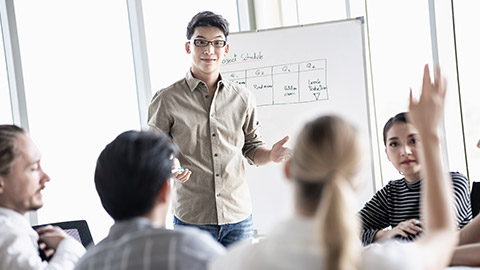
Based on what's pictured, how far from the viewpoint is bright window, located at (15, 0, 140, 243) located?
449 centimetres

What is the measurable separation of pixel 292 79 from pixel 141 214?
274 centimetres

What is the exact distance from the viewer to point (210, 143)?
2879 mm

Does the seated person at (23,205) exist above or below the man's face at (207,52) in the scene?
below

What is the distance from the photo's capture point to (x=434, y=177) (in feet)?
4.09

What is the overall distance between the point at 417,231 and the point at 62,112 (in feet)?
10.3

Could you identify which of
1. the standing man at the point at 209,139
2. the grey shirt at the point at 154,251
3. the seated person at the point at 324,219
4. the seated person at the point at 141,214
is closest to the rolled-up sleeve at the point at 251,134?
the standing man at the point at 209,139

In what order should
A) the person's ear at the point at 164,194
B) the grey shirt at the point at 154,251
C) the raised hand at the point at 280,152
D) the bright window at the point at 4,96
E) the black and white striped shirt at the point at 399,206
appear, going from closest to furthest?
the grey shirt at the point at 154,251
the person's ear at the point at 164,194
the black and white striped shirt at the point at 399,206
the raised hand at the point at 280,152
the bright window at the point at 4,96

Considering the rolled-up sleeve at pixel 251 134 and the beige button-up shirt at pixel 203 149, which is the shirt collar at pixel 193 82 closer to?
the beige button-up shirt at pixel 203 149

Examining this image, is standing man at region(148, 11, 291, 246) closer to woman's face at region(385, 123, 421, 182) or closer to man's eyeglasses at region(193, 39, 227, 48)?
man's eyeglasses at region(193, 39, 227, 48)

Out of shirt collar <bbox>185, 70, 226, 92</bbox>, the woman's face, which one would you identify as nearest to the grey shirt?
the woman's face

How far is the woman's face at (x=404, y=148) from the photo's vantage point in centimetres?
246

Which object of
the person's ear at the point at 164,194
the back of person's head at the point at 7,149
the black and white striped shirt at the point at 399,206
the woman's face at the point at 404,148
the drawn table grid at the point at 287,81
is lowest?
the black and white striped shirt at the point at 399,206

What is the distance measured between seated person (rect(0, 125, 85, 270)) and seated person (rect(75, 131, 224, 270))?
15.4 inches

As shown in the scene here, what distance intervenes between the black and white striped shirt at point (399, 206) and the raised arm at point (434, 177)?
1.11 meters
